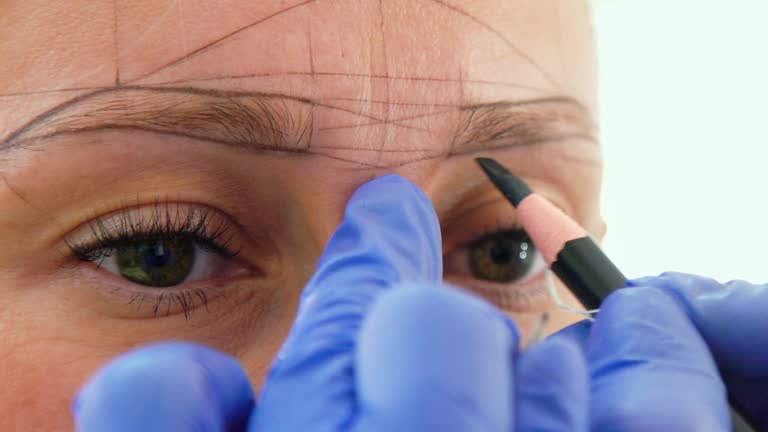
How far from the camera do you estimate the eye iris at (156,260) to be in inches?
29.5

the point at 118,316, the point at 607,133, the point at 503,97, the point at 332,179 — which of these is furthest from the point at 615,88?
the point at 118,316

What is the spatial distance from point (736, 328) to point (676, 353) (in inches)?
4.6

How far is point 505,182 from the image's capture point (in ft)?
2.52

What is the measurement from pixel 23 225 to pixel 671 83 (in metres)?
2.08

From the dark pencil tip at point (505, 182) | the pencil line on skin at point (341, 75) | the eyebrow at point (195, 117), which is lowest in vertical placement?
the dark pencil tip at point (505, 182)

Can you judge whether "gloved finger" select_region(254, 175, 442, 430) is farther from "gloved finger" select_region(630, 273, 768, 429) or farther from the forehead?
"gloved finger" select_region(630, 273, 768, 429)

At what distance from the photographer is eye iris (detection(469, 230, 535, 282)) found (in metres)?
0.94

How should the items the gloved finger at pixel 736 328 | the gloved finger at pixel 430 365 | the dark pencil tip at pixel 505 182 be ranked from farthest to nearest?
the dark pencil tip at pixel 505 182, the gloved finger at pixel 736 328, the gloved finger at pixel 430 365

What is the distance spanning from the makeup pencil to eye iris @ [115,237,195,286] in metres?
0.38

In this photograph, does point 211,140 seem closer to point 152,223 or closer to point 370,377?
point 152,223

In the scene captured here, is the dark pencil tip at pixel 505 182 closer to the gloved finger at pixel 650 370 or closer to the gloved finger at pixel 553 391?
the gloved finger at pixel 650 370

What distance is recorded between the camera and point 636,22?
93.4 inches

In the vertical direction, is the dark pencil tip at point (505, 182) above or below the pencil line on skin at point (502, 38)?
below

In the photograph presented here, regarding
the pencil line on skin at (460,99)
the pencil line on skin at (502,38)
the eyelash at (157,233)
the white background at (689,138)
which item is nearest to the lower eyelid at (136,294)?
the eyelash at (157,233)
